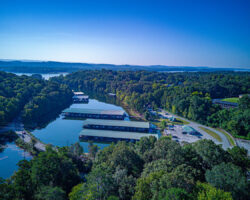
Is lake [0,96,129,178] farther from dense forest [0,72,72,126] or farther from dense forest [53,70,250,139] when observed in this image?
dense forest [53,70,250,139]

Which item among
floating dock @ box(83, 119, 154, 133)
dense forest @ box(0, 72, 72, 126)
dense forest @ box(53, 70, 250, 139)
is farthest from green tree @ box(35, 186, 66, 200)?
dense forest @ box(53, 70, 250, 139)

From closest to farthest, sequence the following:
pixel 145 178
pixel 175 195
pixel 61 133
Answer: pixel 175 195 → pixel 145 178 → pixel 61 133

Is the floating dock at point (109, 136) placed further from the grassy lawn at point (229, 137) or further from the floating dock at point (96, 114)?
the grassy lawn at point (229, 137)

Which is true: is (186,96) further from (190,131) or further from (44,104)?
(44,104)

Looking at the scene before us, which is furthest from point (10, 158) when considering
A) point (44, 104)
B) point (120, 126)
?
point (44, 104)

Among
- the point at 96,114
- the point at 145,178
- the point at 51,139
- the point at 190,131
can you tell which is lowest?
the point at 51,139

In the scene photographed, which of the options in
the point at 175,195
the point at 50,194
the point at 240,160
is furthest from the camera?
the point at 240,160

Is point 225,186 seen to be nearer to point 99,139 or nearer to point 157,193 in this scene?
point 157,193

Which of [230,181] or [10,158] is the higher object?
[230,181]

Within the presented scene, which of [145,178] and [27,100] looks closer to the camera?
[145,178]
